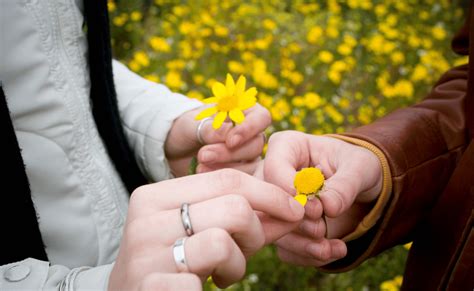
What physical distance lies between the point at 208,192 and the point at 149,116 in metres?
0.50

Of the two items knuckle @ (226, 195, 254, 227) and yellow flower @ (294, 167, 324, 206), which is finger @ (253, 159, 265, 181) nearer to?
yellow flower @ (294, 167, 324, 206)

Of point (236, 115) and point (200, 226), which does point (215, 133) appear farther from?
point (200, 226)

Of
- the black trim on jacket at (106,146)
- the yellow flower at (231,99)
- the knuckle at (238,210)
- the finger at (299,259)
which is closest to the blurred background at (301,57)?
the finger at (299,259)

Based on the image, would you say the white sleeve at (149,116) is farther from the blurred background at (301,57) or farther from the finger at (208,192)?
the blurred background at (301,57)

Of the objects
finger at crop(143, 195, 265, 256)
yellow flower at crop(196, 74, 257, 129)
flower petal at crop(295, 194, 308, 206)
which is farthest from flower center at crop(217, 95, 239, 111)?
finger at crop(143, 195, 265, 256)

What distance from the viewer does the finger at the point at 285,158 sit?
838 mm

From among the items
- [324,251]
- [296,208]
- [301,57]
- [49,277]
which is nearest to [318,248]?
[324,251]

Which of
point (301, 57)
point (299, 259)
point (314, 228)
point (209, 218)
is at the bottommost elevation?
point (301, 57)

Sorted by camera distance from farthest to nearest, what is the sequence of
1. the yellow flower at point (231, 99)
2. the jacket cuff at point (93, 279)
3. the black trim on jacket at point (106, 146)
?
the yellow flower at point (231, 99) < the black trim on jacket at point (106, 146) < the jacket cuff at point (93, 279)

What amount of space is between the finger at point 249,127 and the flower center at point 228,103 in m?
0.06

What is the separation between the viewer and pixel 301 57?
301cm

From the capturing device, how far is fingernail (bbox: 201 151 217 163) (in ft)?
3.07

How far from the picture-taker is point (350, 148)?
97 centimetres

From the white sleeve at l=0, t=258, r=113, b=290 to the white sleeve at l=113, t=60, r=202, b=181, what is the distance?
424 mm
